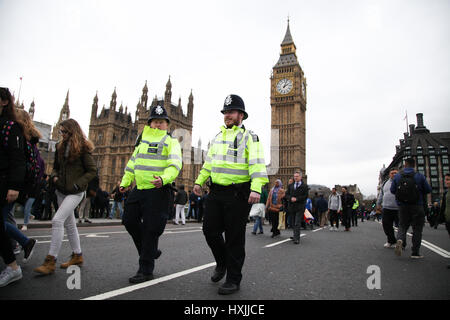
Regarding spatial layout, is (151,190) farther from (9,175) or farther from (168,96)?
(168,96)

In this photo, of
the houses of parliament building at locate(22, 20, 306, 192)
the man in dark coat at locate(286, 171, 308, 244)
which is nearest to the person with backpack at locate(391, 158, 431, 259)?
the man in dark coat at locate(286, 171, 308, 244)

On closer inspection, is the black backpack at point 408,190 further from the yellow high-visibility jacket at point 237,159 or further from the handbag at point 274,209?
the handbag at point 274,209

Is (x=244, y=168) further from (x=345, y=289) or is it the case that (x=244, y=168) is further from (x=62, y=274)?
(x=62, y=274)

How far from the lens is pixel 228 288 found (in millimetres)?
2857

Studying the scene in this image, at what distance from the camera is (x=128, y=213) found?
11.3 ft

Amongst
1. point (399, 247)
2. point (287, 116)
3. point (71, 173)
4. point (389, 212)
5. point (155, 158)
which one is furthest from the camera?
point (287, 116)

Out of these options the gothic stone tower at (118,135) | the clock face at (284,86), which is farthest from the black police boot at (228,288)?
the clock face at (284,86)

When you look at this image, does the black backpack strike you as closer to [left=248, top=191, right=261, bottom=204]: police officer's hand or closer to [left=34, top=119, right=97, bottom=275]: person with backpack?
[left=248, top=191, right=261, bottom=204]: police officer's hand

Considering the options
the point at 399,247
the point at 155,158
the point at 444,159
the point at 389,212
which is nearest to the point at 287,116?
the point at 444,159

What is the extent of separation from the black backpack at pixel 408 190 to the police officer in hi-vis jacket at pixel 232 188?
13.4 feet

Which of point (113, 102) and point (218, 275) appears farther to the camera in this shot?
point (113, 102)

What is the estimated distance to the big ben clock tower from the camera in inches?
2739

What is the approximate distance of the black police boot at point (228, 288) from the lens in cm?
283

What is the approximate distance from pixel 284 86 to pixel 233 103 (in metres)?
71.8
